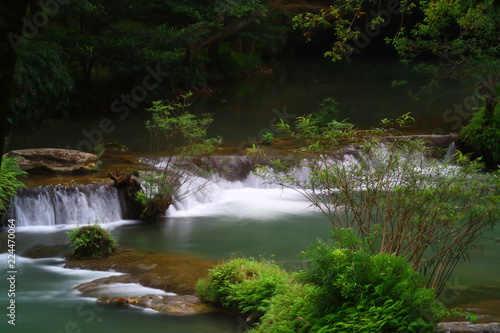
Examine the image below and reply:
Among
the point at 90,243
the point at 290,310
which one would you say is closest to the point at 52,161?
the point at 90,243

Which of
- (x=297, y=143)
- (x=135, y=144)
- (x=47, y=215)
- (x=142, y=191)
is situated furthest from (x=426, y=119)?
(x=47, y=215)

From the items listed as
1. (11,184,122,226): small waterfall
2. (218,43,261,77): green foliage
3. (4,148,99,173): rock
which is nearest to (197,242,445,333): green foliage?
(11,184,122,226): small waterfall

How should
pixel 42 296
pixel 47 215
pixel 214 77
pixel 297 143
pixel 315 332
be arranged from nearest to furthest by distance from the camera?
pixel 315 332 < pixel 42 296 < pixel 47 215 < pixel 297 143 < pixel 214 77

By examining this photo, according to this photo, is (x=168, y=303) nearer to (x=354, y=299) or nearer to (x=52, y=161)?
(x=354, y=299)

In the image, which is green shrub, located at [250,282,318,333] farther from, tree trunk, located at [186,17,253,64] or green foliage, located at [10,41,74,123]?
tree trunk, located at [186,17,253,64]

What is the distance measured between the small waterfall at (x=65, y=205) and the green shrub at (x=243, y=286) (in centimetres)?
437

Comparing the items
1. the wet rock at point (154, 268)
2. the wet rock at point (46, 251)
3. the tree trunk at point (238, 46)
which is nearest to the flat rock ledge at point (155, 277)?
the wet rock at point (154, 268)

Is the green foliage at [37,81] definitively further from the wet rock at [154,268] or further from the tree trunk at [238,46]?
the tree trunk at [238,46]

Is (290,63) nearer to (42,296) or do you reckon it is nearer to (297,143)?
(297,143)

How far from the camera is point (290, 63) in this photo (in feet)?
121

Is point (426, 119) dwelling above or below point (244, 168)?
above

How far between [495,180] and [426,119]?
1379 centimetres

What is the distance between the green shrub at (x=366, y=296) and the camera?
5340 mm

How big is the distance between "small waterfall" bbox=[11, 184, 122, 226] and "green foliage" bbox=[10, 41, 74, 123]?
6.26m
